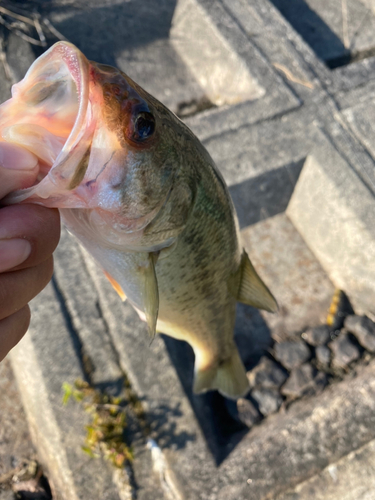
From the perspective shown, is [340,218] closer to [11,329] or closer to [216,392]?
[216,392]

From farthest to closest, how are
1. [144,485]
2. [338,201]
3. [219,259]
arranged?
[338,201] < [144,485] < [219,259]

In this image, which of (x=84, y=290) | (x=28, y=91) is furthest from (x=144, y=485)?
(x=28, y=91)

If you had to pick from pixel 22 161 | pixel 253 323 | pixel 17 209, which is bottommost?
pixel 253 323

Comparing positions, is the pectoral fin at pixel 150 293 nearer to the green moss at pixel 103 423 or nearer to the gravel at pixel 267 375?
the green moss at pixel 103 423

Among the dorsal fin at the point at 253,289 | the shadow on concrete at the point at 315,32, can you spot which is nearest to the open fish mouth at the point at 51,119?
the dorsal fin at the point at 253,289

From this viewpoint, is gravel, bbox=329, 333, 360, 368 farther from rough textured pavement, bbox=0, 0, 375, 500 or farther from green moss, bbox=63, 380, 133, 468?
green moss, bbox=63, 380, 133, 468

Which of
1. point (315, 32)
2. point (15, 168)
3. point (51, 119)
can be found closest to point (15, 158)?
point (15, 168)

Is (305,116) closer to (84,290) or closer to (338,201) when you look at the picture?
(338,201)
